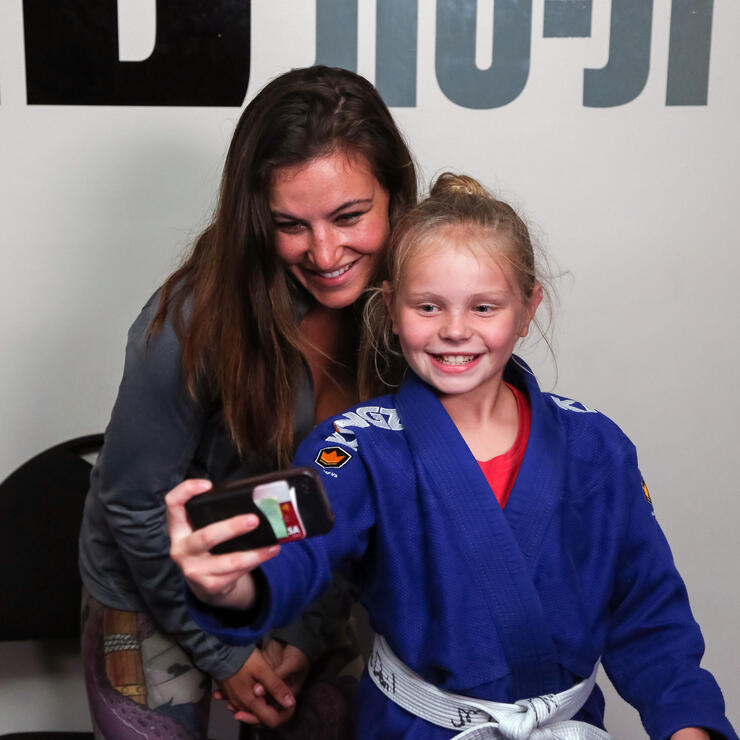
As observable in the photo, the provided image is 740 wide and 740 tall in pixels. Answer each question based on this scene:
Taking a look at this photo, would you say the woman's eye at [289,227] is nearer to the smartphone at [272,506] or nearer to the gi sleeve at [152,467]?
the gi sleeve at [152,467]

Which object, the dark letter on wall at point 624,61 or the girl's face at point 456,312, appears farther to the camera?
the dark letter on wall at point 624,61

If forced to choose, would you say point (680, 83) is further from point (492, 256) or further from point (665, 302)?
point (492, 256)

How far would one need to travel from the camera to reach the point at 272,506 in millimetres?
→ 696

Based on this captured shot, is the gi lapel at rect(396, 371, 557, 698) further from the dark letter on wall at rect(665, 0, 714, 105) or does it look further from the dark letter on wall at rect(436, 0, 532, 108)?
the dark letter on wall at rect(665, 0, 714, 105)

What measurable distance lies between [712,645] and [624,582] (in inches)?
35.7

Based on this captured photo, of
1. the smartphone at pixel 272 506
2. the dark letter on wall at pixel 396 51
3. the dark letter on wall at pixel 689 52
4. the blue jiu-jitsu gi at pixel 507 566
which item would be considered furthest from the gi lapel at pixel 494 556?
the dark letter on wall at pixel 689 52

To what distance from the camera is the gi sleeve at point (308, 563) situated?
0.74m

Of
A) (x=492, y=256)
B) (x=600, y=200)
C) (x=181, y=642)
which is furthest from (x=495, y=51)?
(x=181, y=642)

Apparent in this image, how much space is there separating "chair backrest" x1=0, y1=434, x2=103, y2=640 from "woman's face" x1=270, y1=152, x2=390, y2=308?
25.1 inches

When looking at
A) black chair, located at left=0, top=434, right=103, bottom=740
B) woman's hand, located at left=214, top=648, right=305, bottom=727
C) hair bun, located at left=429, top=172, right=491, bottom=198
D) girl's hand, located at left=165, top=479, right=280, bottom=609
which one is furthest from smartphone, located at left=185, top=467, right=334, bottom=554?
black chair, located at left=0, top=434, right=103, bottom=740

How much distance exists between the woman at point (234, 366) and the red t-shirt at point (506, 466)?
29 centimetres

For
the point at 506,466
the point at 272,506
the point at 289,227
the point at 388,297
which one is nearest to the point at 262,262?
the point at 289,227

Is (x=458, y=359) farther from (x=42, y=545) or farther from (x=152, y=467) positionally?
(x=42, y=545)

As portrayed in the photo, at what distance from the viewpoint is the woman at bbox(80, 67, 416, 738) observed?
3.61ft
